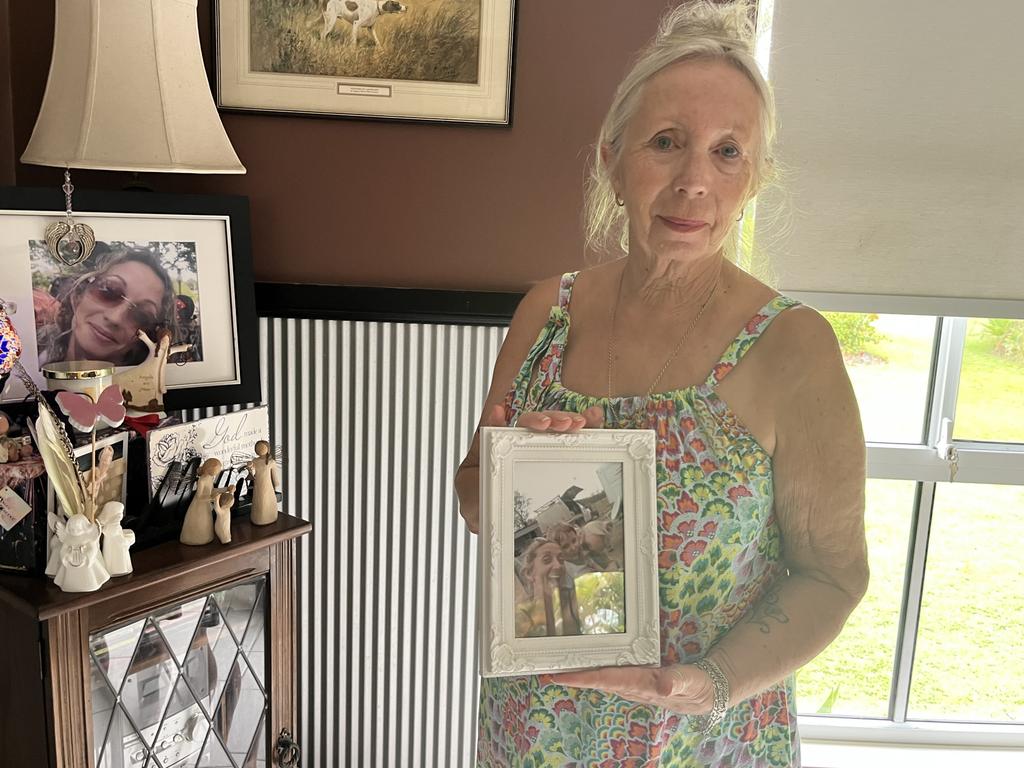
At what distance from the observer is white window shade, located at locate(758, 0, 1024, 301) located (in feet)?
5.41

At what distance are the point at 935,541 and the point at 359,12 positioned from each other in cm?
184

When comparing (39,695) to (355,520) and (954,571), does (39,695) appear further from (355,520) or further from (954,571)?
(954,571)

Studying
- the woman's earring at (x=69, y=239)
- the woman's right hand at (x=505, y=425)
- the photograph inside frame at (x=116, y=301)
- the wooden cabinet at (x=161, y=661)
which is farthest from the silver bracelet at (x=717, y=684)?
the woman's earring at (x=69, y=239)

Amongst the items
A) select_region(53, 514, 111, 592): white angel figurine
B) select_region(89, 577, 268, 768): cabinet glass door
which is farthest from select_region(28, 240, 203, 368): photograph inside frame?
select_region(89, 577, 268, 768): cabinet glass door

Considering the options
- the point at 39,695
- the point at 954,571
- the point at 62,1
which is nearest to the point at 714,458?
the point at 39,695

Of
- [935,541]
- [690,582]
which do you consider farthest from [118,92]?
[935,541]

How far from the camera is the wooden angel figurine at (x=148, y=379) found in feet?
4.79

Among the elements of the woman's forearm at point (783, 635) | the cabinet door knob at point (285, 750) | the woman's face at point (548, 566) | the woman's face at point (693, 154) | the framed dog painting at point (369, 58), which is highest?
the framed dog painting at point (369, 58)

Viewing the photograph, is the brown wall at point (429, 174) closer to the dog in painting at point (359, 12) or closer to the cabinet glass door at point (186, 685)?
the dog in painting at point (359, 12)

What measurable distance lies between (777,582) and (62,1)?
1444 millimetres

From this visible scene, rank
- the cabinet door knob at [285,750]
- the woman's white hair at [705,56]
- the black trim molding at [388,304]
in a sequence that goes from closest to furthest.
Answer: the woman's white hair at [705,56] < the cabinet door knob at [285,750] < the black trim molding at [388,304]

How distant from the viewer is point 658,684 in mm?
949

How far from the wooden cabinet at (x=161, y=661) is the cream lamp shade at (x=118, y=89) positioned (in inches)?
26.1

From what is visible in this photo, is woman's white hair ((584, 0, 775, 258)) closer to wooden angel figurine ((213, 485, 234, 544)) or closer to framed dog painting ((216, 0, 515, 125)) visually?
framed dog painting ((216, 0, 515, 125))
